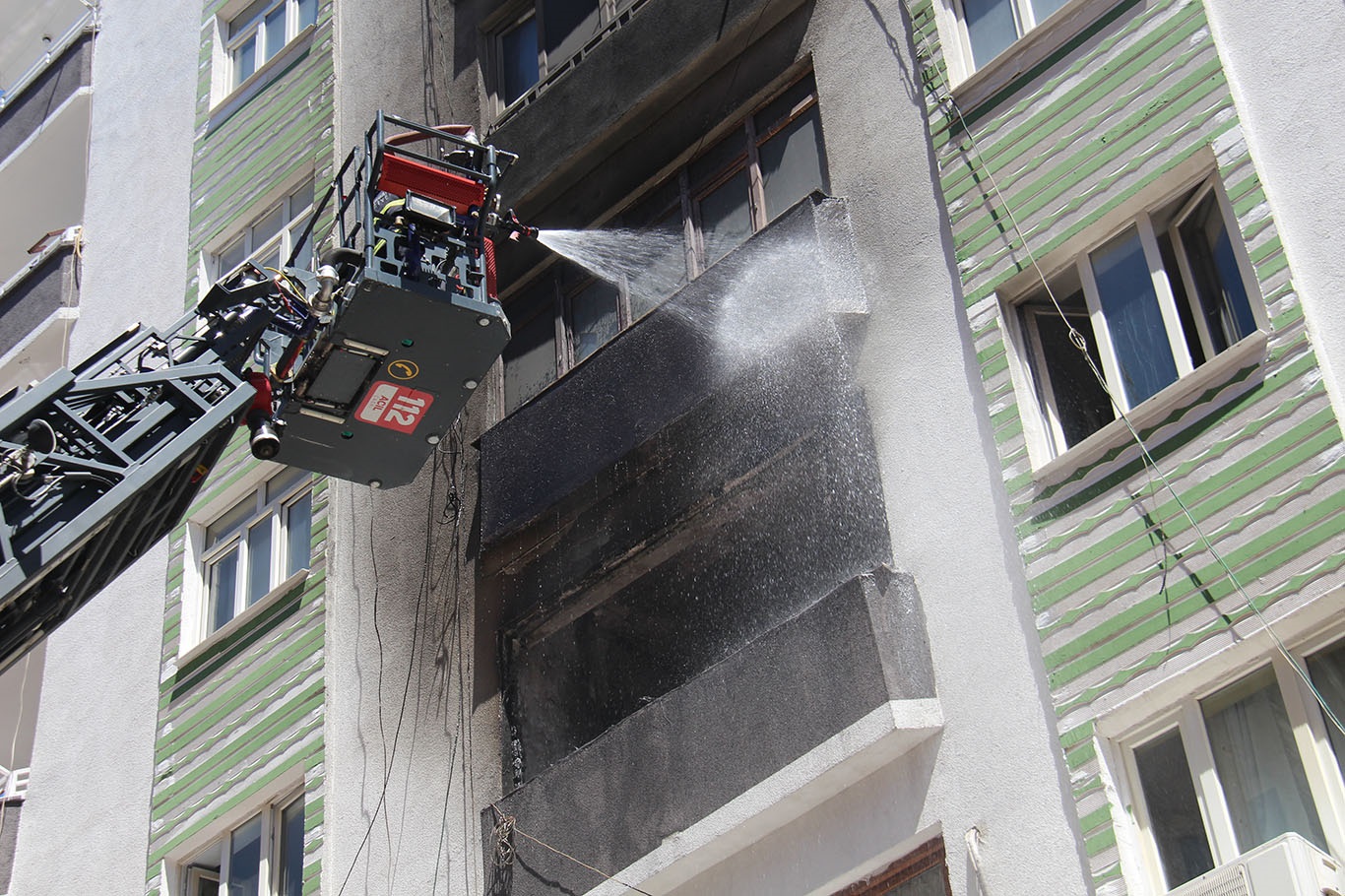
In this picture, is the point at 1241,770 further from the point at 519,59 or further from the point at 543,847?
the point at 519,59

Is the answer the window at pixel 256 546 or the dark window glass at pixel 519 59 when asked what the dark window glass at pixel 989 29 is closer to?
the dark window glass at pixel 519 59

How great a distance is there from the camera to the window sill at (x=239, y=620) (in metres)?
16.8

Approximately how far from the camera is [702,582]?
585 inches

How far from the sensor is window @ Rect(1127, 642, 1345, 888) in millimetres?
9508

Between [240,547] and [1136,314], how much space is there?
9852 mm

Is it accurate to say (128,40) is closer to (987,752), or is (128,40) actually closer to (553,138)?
(553,138)

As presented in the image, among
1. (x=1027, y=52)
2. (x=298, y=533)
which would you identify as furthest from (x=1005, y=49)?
(x=298, y=533)

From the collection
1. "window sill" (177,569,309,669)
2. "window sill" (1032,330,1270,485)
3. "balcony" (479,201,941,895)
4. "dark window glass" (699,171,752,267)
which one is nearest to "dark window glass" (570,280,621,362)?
"balcony" (479,201,941,895)

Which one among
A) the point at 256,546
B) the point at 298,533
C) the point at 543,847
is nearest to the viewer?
the point at 543,847

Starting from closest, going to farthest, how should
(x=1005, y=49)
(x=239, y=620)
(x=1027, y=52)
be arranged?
(x=1027, y=52), (x=1005, y=49), (x=239, y=620)

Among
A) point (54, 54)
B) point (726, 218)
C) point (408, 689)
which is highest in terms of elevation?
point (54, 54)

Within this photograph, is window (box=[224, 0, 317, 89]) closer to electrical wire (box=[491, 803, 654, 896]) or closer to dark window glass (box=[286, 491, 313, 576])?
dark window glass (box=[286, 491, 313, 576])

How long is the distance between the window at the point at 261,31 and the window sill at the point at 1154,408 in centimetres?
1314

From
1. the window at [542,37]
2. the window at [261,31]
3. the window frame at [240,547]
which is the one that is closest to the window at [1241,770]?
the window frame at [240,547]
